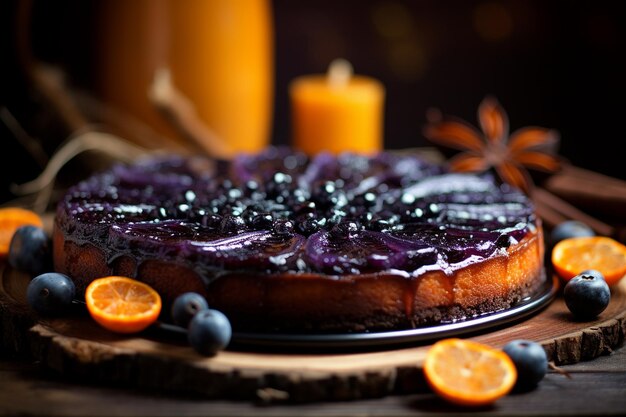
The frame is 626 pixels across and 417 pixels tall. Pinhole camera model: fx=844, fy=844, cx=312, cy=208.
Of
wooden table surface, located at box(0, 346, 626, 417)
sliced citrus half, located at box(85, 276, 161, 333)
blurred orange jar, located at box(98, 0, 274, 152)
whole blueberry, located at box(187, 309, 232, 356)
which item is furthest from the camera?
blurred orange jar, located at box(98, 0, 274, 152)

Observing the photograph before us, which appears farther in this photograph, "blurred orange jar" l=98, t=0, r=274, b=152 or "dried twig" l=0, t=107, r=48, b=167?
"blurred orange jar" l=98, t=0, r=274, b=152

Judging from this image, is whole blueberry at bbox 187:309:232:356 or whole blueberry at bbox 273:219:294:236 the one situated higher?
whole blueberry at bbox 273:219:294:236

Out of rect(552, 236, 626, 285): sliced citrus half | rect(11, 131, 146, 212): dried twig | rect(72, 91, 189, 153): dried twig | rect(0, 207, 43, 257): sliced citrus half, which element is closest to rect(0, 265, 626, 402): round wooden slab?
rect(552, 236, 626, 285): sliced citrus half

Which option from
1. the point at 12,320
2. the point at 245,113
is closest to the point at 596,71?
the point at 245,113

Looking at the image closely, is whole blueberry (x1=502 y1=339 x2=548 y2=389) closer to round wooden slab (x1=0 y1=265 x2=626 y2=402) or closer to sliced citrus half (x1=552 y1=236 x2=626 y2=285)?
round wooden slab (x1=0 y1=265 x2=626 y2=402)

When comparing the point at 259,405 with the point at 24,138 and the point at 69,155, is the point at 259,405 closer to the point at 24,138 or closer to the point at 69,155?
the point at 69,155

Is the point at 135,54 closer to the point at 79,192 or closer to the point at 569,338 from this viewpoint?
the point at 79,192
